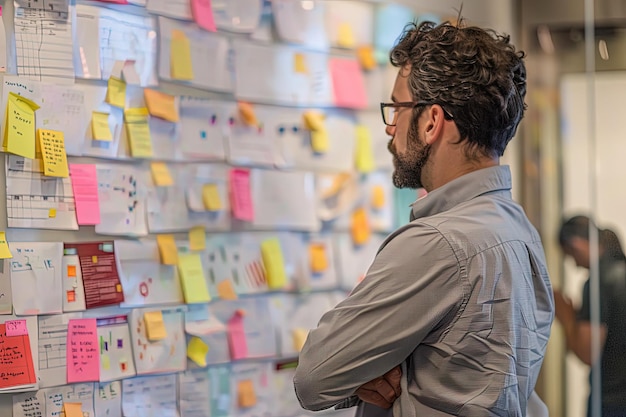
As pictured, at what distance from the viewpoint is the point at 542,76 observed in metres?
3.18

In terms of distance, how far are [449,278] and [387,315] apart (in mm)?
136

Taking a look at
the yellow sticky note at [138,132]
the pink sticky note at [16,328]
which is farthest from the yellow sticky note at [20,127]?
the pink sticky note at [16,328]

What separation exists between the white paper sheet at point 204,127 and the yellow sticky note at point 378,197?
0.61 meters

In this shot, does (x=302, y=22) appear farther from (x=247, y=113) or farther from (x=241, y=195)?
(x=241, y=195)

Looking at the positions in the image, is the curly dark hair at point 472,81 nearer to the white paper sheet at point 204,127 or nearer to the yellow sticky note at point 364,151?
the white paper sheet at point 204,127

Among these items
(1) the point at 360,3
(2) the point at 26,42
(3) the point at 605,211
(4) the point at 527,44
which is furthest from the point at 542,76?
(2) the point at 26,42

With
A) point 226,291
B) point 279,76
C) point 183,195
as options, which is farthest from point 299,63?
point 226,291

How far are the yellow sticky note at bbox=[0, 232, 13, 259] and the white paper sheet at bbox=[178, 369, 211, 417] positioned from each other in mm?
578

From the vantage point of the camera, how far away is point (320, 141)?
101 inches

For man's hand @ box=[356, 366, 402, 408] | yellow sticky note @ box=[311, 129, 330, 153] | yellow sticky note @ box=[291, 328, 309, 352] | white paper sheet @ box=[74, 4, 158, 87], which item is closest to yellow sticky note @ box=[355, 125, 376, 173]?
yellow sticky note @ box=[311, 129, 330, 153]

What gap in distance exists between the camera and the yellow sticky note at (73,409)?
6.34 ft

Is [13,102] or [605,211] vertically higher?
[13,102]

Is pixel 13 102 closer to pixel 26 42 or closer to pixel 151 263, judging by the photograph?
pixel 26 42

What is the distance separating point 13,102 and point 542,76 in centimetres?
206
